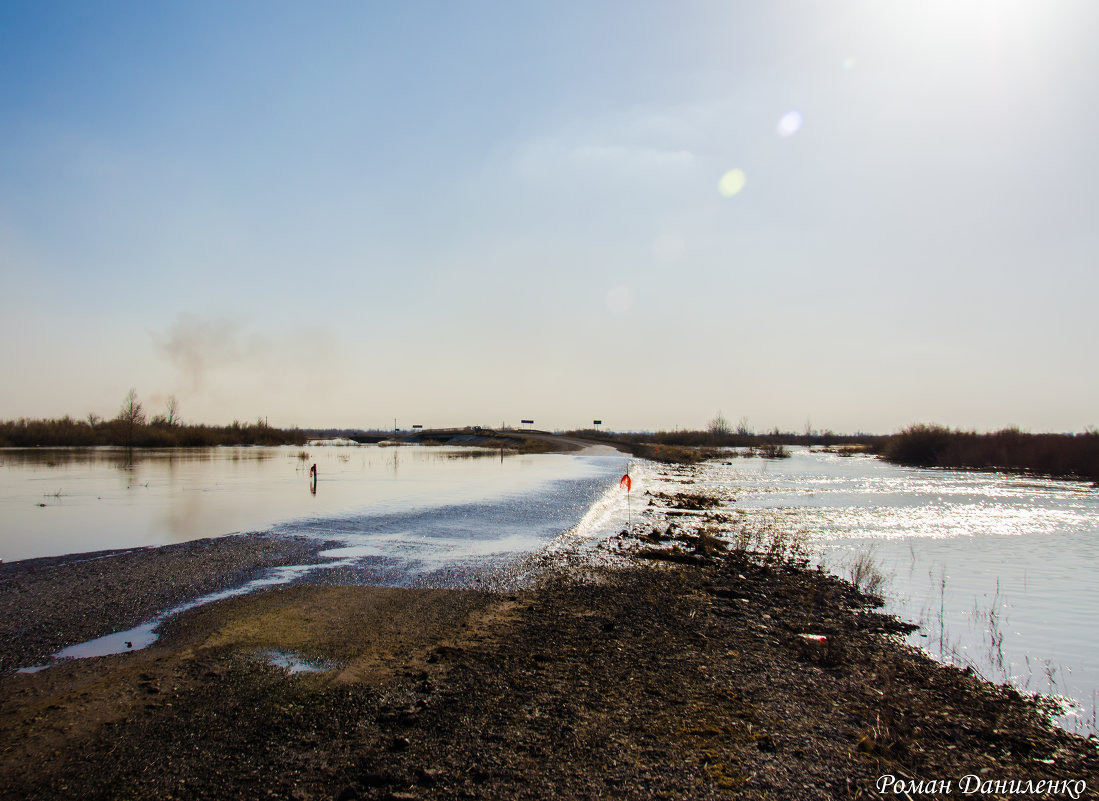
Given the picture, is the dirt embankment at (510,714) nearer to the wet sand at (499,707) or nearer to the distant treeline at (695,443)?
the wet sand at (499,707)

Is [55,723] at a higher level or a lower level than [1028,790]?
higher

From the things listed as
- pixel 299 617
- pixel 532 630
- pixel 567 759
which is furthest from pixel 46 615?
pixel 567 759

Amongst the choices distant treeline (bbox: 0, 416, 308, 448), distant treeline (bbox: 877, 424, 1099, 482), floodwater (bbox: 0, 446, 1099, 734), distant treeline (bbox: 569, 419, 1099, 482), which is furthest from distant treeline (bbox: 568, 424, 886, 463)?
distant treeline (bbox: 0, 416, 308, 448)

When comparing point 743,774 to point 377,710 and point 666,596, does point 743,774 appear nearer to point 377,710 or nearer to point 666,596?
point 377,710

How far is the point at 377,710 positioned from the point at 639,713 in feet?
7.98

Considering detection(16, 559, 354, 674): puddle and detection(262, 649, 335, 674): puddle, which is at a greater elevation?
detection(262, 649, 335, 674): puddle

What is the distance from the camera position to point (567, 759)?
4.84 metres

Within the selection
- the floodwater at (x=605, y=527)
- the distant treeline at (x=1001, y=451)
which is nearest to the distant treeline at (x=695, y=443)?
the distant treeline at (x=1001, y=451)

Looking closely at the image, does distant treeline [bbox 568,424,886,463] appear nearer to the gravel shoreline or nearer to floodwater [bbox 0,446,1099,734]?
floodwater [bbox 0,446,1099,734]

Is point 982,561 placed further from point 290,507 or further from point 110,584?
point 290,507

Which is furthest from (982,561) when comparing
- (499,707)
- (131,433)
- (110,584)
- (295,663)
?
(131,433)

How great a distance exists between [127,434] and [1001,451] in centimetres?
8913

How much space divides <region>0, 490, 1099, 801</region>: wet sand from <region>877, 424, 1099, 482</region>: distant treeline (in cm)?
4717

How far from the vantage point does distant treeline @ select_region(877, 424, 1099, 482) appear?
4500 cm
